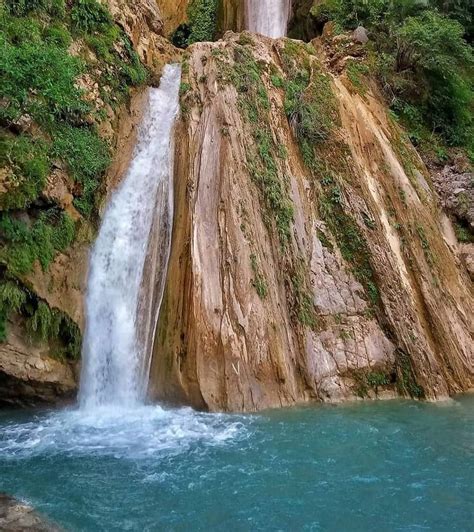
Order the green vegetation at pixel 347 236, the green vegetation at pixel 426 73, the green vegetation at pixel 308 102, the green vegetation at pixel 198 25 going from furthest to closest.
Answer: the green vegetation at pixel 198 25, the green vegetation at pixel 426 73, the green vegetation at pixel 308 102, the green vegetation at pixel 347 236

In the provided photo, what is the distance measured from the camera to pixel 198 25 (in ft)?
81.6

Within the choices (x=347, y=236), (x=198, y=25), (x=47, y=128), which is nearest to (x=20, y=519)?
(x=47, y=128)

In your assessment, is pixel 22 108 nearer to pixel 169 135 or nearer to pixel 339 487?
pixel 169 135

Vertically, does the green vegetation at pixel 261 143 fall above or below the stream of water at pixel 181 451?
above

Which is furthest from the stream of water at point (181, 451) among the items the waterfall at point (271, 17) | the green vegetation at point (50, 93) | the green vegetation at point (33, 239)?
the waterfall at point (271, 17)

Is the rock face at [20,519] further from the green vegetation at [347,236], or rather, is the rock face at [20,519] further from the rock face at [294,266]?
the green vegetation at [347,236]

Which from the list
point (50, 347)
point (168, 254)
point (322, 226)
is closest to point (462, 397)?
point (322, 226)

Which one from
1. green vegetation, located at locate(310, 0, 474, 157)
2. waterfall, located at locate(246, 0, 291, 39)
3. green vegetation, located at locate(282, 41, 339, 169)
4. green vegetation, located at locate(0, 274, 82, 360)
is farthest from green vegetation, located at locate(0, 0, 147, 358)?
waterfall, located at locate(246, 0, 291, 39)

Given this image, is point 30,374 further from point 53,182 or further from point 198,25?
point 198,25

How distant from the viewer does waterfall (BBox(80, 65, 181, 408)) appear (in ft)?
37.6

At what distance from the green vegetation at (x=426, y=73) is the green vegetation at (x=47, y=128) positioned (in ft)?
25.8

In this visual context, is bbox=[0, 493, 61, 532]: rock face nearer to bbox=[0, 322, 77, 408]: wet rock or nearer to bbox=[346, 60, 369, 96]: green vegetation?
bbox=[0, 322, 77, 408]: wet rock

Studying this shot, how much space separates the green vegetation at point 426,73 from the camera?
17.1 meters

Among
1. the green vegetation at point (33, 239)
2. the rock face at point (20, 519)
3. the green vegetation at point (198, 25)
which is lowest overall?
the rock face at point (20, 519)
